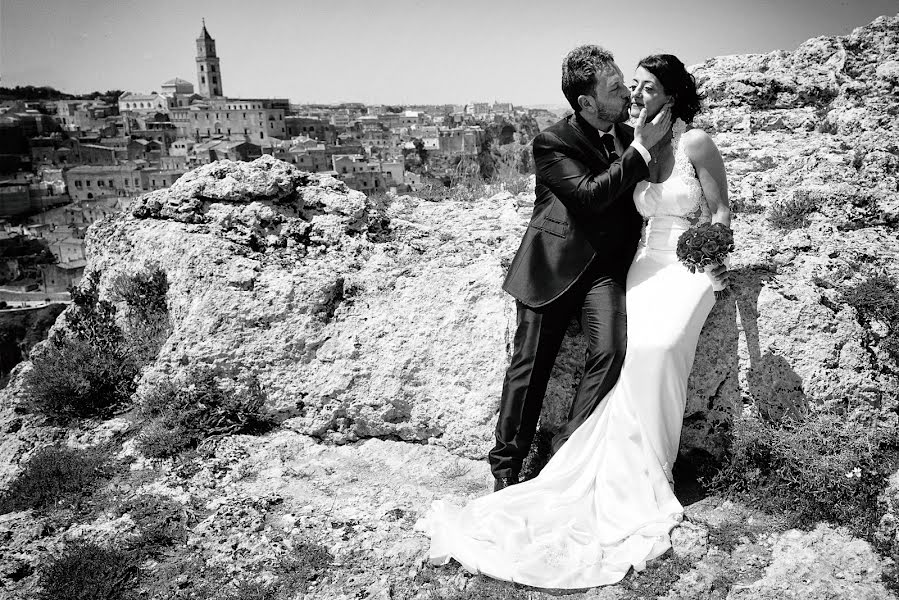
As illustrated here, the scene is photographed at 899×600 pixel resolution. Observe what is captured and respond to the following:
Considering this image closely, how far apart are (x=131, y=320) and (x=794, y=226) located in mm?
5712

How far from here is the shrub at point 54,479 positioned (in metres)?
4.18

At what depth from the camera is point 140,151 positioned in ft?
286

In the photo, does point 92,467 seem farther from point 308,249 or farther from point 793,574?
point 793,574

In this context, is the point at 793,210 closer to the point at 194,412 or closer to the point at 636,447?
the point at 636,447

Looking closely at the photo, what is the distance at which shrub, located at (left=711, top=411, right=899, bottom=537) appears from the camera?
3324mm

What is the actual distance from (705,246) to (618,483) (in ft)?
4.79

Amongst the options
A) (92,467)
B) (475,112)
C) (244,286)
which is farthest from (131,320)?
(475,112)

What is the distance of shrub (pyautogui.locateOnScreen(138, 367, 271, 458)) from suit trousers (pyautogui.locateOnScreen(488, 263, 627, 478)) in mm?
2024

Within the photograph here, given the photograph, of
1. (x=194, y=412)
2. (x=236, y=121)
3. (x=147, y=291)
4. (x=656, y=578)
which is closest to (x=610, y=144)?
(x=656, y=578)

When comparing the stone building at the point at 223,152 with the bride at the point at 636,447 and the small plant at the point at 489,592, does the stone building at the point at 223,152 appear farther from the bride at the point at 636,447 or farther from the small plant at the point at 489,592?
the small plant at the point at 489,592

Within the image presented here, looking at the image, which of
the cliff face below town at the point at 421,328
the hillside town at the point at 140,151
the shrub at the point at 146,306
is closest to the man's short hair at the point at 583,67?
the cliff face below town at the point at 421,328

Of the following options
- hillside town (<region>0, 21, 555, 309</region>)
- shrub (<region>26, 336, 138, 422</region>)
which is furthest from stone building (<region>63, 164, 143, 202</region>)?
shrub (<region>26, 336, 138, 422</region>)

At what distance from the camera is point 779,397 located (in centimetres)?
383

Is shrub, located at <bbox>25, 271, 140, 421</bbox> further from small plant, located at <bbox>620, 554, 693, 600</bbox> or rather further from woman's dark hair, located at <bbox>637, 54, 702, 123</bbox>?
woman's dark hair, located at <bbox>637, 54, 702, 123</bbox>
